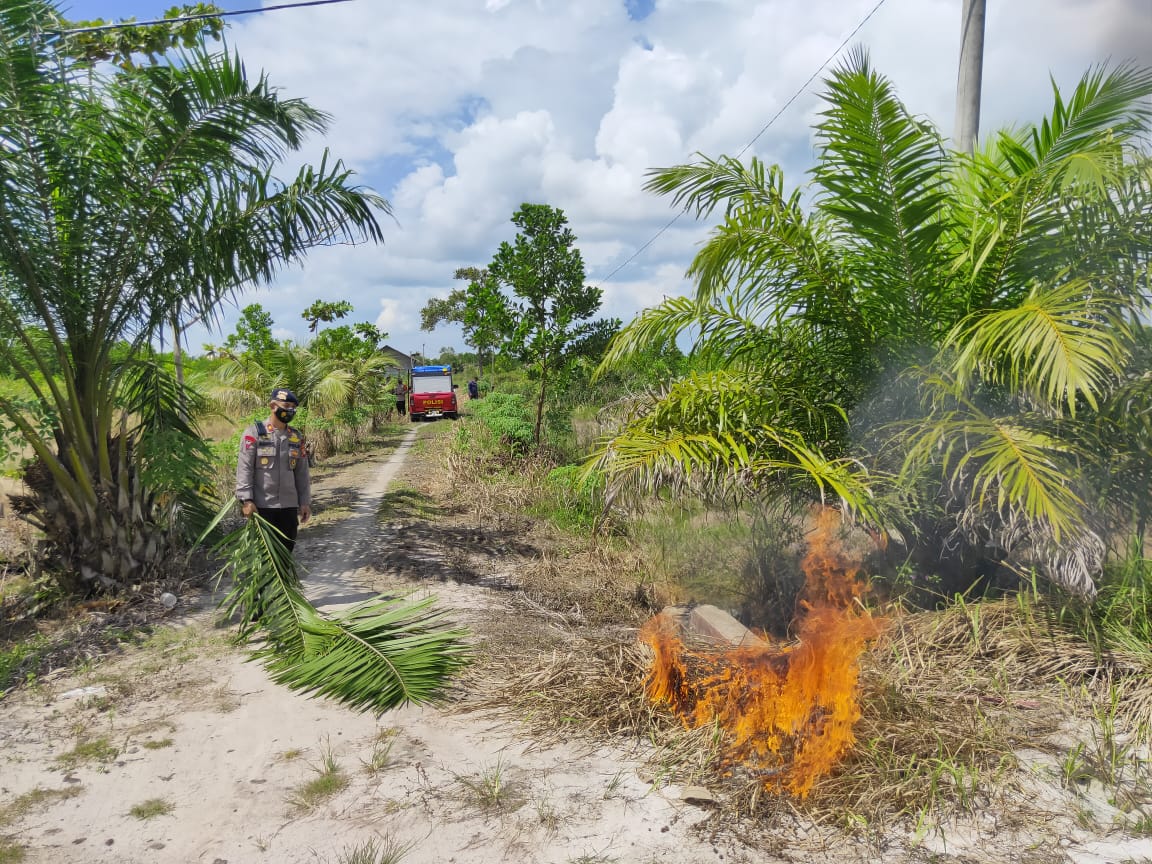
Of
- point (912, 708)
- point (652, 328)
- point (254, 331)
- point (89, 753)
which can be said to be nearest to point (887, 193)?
point (652, 328)

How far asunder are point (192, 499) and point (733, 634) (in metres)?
4.75

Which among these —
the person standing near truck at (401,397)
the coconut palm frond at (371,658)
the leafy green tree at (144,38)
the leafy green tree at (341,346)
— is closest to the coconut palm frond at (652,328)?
the coconut palm frond at (371,658)

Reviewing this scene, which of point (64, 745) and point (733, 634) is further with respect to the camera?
point (733, 634)

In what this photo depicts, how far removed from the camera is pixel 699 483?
4.83 m

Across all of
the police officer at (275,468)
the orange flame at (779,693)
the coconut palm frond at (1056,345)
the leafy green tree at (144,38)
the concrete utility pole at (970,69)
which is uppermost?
the leafy green tree at (144,38)

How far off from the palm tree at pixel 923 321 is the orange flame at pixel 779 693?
89cm

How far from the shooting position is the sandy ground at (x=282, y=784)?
9.68 ft

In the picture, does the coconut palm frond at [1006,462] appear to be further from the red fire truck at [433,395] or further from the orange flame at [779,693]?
the red fire truck at [433,395]

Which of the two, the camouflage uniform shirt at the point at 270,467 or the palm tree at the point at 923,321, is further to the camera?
the camouflage uniform shirt at the point at 270,467

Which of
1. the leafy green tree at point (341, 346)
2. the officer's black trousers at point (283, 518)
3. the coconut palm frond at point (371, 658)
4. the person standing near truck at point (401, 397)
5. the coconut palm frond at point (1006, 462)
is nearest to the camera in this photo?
the coconut palm frond at point (1006, 462)

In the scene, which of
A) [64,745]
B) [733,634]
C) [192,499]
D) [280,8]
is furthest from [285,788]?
[280,8]

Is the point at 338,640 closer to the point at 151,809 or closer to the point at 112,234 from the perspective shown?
the point at 151,809

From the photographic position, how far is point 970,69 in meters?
5.39

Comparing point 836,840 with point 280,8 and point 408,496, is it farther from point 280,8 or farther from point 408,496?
point 408,496
